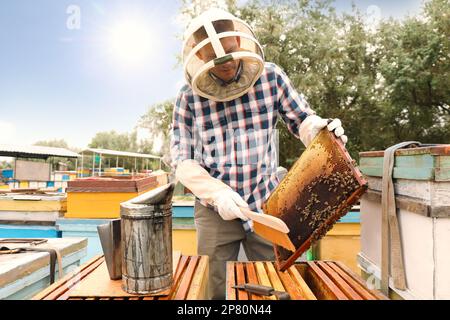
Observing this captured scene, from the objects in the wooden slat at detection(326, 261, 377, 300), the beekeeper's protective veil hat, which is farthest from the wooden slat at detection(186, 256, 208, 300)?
the beekeeper's protective veil hat

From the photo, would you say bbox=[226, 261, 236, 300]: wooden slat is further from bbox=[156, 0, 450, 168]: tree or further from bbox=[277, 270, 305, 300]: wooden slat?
bbox=[156, 0, 450, 168]: tree

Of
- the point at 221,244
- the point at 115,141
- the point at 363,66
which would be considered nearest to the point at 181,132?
the point at 221,244

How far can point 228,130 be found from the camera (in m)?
1.91

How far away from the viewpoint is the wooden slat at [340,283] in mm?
1212

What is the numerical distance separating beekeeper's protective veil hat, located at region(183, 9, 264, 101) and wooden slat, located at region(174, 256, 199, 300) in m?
0.75

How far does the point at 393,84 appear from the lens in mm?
14633

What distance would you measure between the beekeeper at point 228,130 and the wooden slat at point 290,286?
1.13ft

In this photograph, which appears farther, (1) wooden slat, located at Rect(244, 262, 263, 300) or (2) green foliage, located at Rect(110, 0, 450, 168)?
(2) green foliage, located at Rect(110, 0, 450, 168)

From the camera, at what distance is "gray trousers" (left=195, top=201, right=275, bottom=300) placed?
196 centimetres

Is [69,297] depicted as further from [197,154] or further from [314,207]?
[197,154]

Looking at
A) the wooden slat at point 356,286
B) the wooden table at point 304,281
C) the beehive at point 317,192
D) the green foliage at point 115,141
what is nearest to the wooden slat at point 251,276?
the wooden table at point 304,281

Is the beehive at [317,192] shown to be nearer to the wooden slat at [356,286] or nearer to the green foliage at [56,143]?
the wooden slat at [356,286]

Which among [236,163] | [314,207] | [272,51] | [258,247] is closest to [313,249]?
[258,247]
